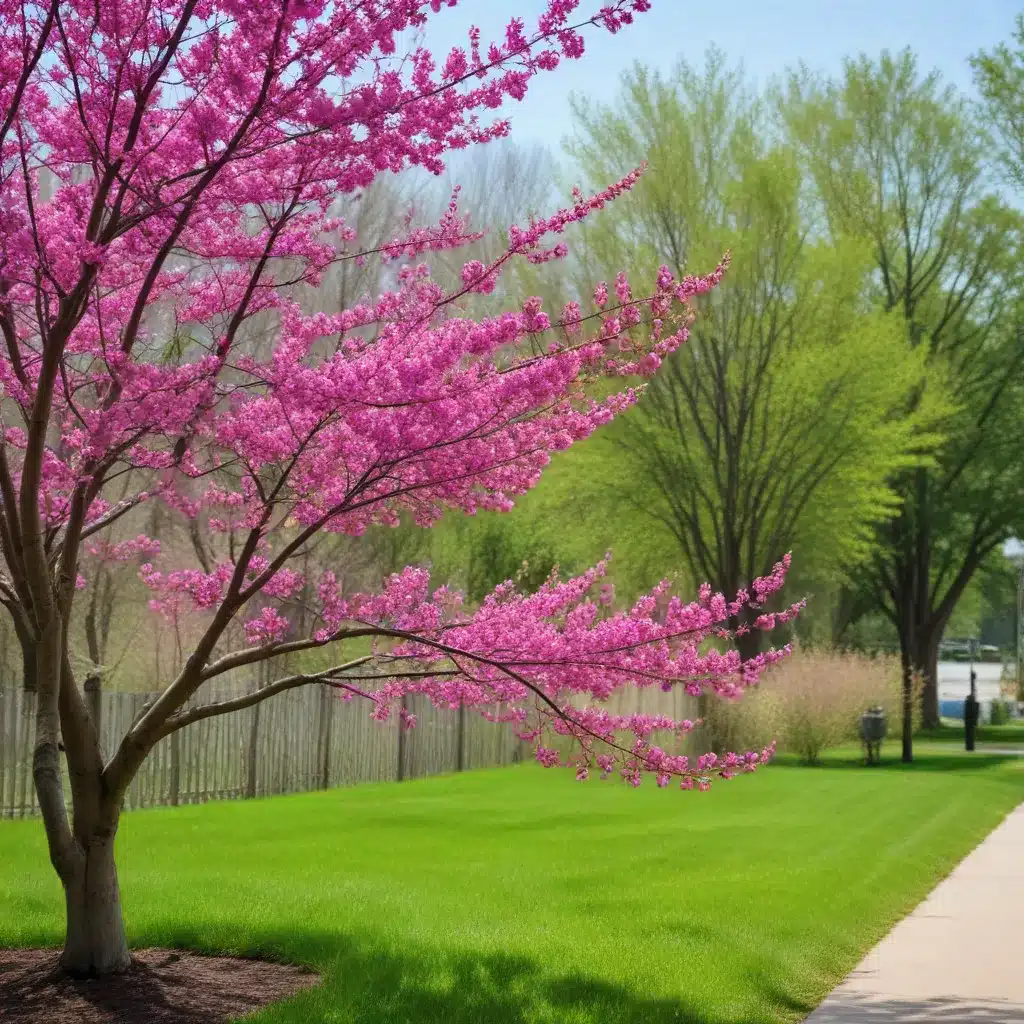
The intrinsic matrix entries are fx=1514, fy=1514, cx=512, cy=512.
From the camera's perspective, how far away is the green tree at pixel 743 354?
2889 centimetres

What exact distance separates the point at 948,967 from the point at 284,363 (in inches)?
204

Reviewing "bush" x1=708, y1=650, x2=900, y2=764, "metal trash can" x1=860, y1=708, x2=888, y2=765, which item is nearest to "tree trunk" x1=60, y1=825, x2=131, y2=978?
"bush" x1=708, y1=650, x2=900, y2=764

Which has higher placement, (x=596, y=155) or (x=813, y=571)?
(x=596, y=155)

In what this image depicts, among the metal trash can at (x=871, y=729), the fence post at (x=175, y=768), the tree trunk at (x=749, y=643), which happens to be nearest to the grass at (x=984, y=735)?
the tree trunk at (x=749, y=643)

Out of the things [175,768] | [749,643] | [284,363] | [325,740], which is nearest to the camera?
[284,363]

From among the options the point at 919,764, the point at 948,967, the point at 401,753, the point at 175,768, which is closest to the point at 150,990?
the point at 948,967

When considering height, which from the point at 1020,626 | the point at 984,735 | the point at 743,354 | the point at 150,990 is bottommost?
the point at 984,735

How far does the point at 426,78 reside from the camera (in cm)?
714

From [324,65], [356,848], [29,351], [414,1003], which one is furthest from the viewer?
[356,848]

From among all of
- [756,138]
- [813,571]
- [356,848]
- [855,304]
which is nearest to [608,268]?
[756,138]

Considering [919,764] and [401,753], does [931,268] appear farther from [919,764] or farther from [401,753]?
[401,753]

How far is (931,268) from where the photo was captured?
3697 centimetres

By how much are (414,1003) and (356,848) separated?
6.75 m

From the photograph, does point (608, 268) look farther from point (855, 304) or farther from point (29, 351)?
point (29, 351)
